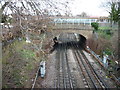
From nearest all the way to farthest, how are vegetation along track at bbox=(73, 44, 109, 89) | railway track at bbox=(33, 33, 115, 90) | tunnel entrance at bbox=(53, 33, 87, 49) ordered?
railway track at bbox=(33, 33, 115, 90)
vegetation along track at bbox=(73, 44, 109, 89)
tunnel entrance at bbox=(53, 33, 87, 49)

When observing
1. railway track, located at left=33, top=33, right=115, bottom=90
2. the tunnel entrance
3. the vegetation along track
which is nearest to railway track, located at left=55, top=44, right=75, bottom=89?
railway track, located at left=33, top=33, right=115, bottom=90

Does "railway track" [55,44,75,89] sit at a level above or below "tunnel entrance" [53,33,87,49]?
below

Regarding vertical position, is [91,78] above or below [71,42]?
below

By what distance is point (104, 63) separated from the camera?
14484 millimetres

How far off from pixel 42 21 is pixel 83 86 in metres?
5.97

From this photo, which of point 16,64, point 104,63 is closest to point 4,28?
point 16,64

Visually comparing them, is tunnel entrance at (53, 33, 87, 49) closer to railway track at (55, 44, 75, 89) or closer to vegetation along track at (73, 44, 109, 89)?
railway track at (55, 44, 75, 89)

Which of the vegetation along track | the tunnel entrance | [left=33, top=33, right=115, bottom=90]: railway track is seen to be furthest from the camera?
the tunnel entrance

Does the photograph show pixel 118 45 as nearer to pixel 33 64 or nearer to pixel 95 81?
pixel 95 81

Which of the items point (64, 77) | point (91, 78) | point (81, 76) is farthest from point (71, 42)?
point (91, 78)

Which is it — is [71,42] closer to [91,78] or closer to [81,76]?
[81,76]

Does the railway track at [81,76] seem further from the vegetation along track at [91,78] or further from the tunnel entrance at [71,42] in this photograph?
the tunnel entrance at [71,42]

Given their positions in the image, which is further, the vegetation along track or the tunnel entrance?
the tunnel entrance

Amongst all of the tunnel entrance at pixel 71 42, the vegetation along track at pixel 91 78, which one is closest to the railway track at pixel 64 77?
the vegetation along track at pixel 91 78
